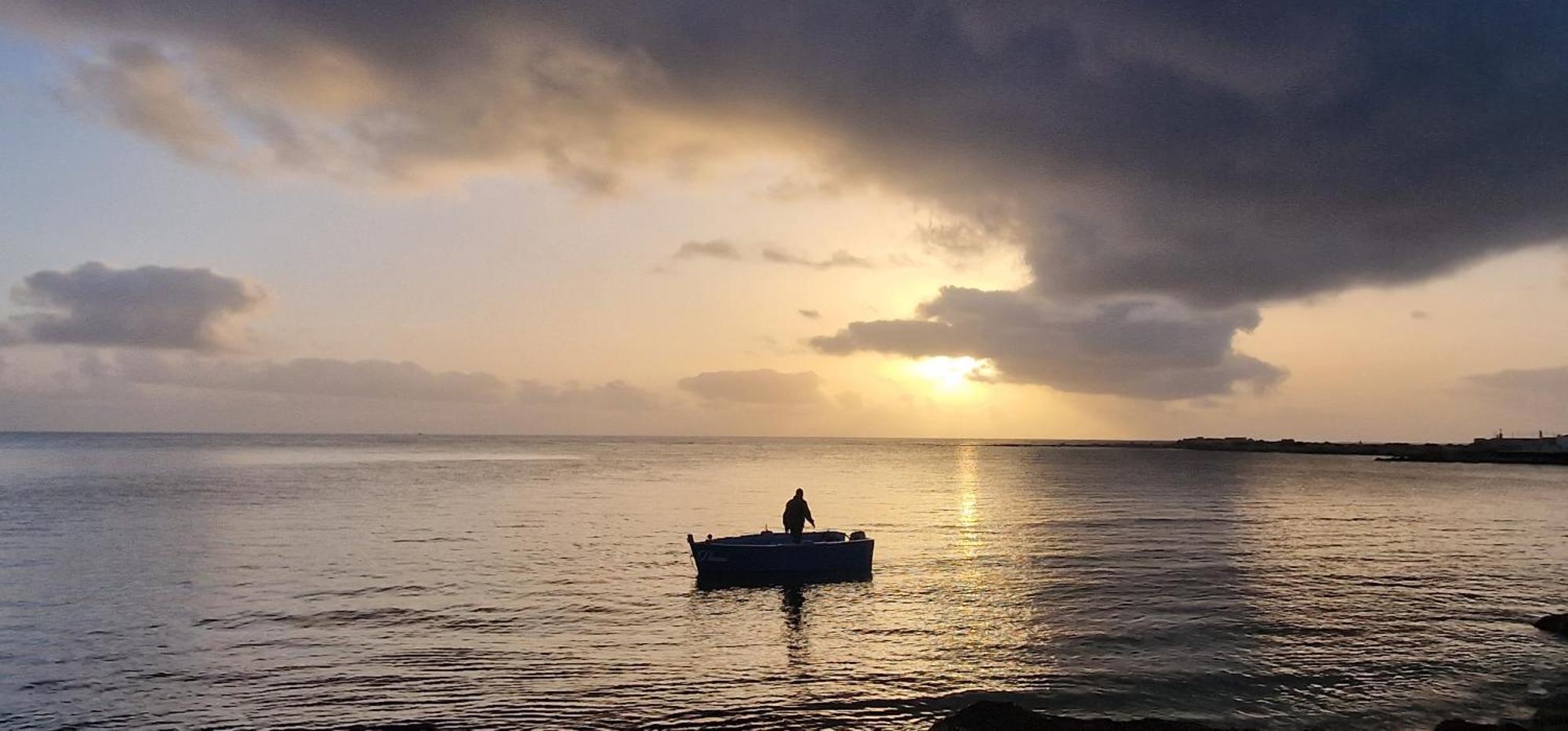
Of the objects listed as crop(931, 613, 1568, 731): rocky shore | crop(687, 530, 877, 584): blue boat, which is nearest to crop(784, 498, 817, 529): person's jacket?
crop(687, 530, 877, 584): blue boat

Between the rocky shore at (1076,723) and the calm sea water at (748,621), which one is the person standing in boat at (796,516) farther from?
the rocky shore at (1076,723)

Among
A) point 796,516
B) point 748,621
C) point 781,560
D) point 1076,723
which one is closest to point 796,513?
point 796,516

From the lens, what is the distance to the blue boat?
34625 millimetres

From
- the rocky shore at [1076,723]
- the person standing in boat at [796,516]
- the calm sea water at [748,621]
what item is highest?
the person standing in boat at [796,516]

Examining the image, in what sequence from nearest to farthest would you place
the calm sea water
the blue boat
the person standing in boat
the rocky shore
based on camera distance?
the rocky shore
the calm sea water
the blue boat
the person standing in boat

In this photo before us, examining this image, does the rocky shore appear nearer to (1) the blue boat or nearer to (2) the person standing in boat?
(1) the blue boat

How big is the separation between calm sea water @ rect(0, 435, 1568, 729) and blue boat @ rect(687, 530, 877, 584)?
883 mm

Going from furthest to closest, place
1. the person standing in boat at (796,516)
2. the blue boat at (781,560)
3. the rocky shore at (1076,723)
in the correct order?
the person standing in boat at (796,516) → the blue boat at (781,560) → the rocky shore at (1076,723)

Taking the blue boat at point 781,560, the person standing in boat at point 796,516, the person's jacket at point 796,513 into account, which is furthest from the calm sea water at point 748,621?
the person's jacket at point 796,513

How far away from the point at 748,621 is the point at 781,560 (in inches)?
246

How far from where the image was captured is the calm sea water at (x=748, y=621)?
65.1 feet

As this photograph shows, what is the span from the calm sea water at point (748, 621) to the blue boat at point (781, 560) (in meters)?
0.88

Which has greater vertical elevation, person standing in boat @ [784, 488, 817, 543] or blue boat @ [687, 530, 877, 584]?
person standing in boat @ [784, 488, 817, 543]

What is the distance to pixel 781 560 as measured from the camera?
35.0 m
